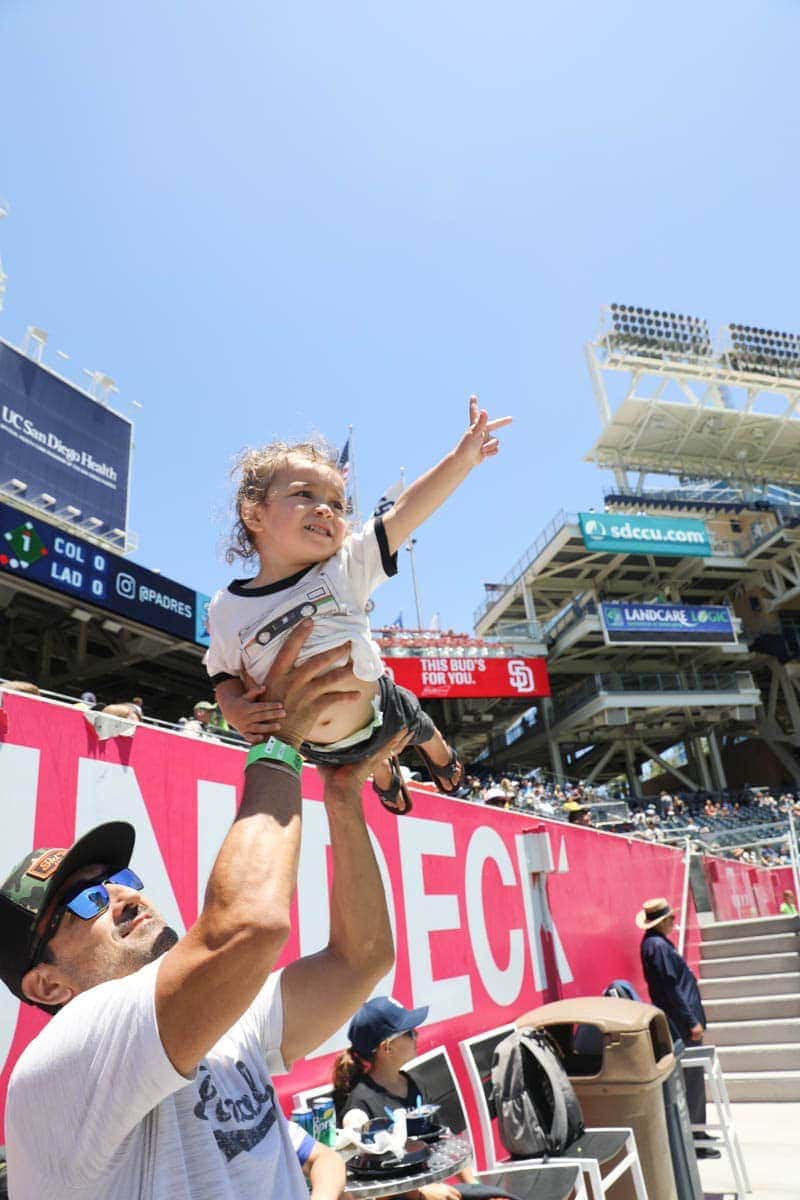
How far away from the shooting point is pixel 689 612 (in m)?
33.8

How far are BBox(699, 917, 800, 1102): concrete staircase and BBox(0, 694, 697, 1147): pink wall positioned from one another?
1.54 meters

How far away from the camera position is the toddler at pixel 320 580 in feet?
5.40

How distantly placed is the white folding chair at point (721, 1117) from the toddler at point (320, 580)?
201 inches

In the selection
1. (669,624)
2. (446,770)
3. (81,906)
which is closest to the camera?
(81,906)

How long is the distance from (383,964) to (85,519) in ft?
82.1

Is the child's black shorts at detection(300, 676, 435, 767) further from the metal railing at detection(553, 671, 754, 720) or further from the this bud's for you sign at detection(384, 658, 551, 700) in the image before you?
the metal railing at detection(553, 671, 754, 720)

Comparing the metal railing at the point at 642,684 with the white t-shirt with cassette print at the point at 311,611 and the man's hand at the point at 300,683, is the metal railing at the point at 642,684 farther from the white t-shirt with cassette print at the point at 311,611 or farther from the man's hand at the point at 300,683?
the man's hand at the point at 300,683

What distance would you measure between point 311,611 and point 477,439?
2.11 feet

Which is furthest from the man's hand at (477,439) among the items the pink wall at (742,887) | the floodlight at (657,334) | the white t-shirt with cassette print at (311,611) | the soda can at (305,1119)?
the floodlight at (657,334)

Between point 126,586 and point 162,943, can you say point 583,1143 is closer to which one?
point 162,943

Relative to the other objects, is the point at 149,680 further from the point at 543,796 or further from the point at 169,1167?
the point at 169,1167

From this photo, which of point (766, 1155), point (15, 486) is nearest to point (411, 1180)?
point (766, 1155)

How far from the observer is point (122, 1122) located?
114cm

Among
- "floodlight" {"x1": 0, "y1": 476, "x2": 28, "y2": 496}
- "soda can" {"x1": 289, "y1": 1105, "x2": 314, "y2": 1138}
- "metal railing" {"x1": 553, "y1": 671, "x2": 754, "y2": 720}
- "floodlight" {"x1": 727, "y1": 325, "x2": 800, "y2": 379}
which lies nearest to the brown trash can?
"soda can" {"x1": 289, "y1": 1105, "x2": 314, "y2": 1138}
